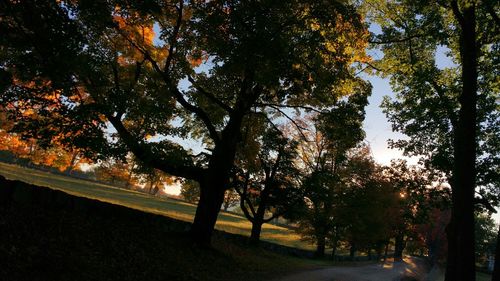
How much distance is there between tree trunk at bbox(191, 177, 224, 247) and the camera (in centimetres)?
1611

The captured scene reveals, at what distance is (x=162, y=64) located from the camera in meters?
16.5

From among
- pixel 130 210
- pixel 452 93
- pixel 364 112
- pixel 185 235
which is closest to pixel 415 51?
pixel 452 93

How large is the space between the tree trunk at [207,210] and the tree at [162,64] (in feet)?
0.15

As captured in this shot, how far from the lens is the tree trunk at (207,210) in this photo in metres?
16.1

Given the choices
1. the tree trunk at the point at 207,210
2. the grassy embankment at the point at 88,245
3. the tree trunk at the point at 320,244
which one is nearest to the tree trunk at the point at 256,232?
the tree trunk at the point at 320,244

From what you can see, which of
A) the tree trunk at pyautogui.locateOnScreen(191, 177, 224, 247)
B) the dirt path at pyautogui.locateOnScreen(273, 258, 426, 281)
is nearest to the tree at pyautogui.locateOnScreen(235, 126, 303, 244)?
the dirt path at pyautogui.locateOnScreen(273, 258, 426, 281)

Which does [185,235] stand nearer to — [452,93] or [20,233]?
[20,233]

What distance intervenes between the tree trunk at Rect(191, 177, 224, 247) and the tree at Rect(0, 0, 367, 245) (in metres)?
0.04

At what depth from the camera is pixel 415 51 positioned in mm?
19828

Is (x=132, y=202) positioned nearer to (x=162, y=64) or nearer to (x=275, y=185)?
(x=275, y=185)

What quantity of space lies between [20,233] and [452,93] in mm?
19868

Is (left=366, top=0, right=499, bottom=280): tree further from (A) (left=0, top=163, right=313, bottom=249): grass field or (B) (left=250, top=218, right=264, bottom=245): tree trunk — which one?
(A) (left=0, top=163, right=313, bottom=249): grass field

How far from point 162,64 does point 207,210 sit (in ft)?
22.5

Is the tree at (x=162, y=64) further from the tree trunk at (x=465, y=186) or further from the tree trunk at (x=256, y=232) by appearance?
the tree trunk at (x=256, y=232)
